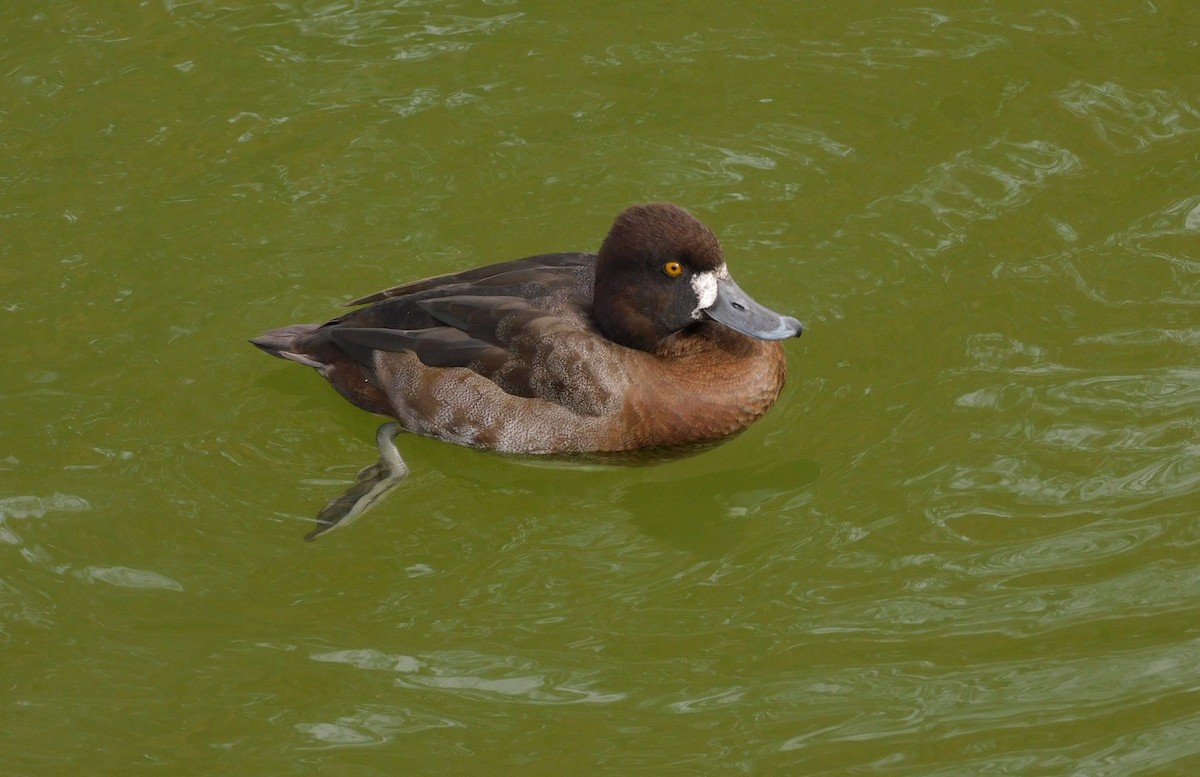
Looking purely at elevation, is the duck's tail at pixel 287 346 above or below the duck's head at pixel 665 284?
below

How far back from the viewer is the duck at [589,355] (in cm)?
673

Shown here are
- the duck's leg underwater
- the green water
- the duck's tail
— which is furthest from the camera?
the duck's tail

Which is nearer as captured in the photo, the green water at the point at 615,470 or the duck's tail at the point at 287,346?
the green water at the point at 615,470

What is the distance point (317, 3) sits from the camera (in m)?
9.59

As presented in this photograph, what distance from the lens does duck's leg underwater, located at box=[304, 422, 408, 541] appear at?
6.45 metres

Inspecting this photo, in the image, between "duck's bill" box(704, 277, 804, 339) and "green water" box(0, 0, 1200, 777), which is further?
"duck's bill" box(704, 277, 804, 339)

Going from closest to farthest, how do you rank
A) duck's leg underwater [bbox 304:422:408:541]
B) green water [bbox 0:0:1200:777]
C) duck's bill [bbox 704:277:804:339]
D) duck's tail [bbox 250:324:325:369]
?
green water [bbox 0:0:1200:777] < duck's leg underwater [bbox 304:422:408:541] < duck's bill [bbox 704:277:804:339] < duck's tail [bbox 250:324:325:369]

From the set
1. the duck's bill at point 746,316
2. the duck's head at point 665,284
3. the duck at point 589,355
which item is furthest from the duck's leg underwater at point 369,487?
the duck's bill at point 746,316

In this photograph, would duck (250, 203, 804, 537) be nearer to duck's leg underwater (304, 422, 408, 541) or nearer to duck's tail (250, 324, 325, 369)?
duck's leg underwater (304, 422, 408, 541)

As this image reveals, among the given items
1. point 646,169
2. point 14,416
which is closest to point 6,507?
point 14,416

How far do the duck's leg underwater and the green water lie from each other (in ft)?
0.28

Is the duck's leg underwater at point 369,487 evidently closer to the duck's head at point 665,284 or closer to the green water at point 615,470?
the green water at point 615,470

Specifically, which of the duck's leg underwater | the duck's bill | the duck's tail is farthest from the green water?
the duck's bill

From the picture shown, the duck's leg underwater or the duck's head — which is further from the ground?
the duck's head
